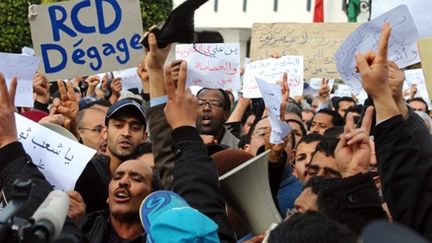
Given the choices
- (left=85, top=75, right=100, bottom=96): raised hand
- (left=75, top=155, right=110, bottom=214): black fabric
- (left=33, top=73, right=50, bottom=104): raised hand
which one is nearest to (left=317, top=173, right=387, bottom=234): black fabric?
(left=75, top=155, right=110, bottom=214): black fabric

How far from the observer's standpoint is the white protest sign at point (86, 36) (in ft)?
18.6

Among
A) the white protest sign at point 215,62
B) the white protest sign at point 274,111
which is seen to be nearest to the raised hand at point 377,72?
the white protest sign at point 274,111

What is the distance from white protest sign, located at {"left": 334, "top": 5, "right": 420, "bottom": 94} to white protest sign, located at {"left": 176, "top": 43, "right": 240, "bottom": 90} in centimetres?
165

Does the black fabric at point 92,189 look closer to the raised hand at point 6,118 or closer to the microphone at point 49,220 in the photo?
the raised hand at point 6,118

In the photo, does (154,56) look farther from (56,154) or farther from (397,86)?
(397,86)

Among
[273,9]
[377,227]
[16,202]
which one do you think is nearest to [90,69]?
[16,202]

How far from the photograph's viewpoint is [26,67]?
5297 mm

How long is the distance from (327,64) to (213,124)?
2060mm

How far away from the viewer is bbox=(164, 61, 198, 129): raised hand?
12.1 ft

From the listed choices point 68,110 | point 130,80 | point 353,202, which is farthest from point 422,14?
point 130,80

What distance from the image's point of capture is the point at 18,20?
817 inches

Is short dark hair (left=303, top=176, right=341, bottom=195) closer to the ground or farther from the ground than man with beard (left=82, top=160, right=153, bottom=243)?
farther from the ground

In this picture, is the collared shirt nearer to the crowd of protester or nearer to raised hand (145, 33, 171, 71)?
the crowd of protester

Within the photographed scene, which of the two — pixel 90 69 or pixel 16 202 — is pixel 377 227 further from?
pixel 90 69
